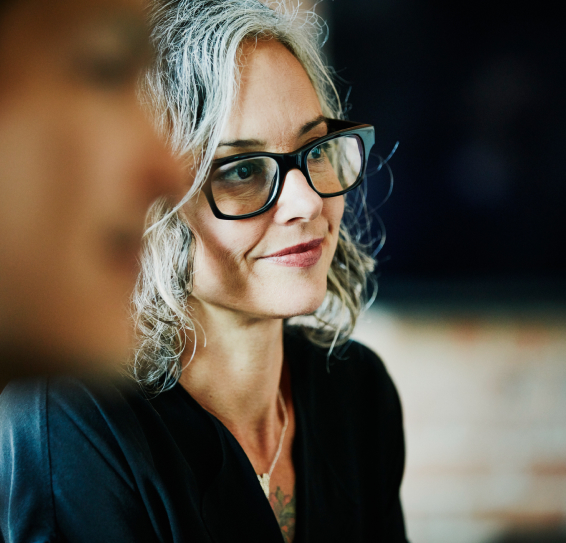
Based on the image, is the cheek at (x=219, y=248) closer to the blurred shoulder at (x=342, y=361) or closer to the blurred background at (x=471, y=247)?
the blurred shoulder at (x=342, y=361)

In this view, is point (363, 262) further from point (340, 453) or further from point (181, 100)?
point (181, 100)

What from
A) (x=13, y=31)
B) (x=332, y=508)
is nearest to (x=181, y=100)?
(x=13, y=31)

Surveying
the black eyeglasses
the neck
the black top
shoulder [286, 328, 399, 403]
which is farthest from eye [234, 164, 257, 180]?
shoulder [286, 328, 399, 403]

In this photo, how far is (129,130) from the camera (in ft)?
2.19

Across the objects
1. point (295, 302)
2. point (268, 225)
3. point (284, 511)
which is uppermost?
point (268, 225)

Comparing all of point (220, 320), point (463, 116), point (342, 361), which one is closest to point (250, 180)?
point (220, 320)

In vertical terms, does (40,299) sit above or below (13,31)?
below

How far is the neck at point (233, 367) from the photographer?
2.80ft

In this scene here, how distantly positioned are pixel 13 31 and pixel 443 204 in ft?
4.41

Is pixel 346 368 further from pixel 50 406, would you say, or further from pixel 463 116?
pixel 463 116

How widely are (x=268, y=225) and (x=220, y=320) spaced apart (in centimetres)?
19

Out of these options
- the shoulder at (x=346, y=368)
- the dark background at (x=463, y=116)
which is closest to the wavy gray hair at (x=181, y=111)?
the shoulder at (x=346, y=368)

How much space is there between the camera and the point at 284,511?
0.88 metres

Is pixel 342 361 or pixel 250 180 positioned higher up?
pixel 250 180
